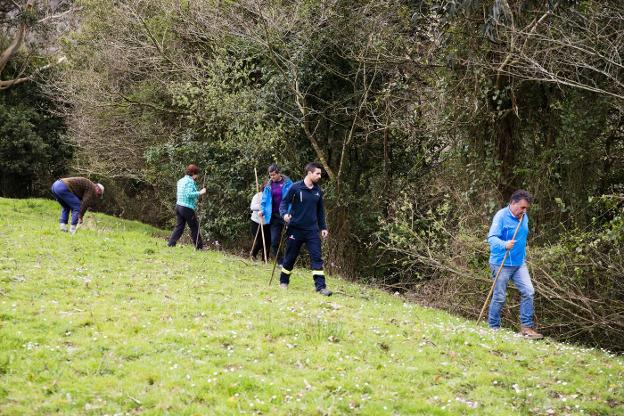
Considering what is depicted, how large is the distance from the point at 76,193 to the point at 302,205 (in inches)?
309

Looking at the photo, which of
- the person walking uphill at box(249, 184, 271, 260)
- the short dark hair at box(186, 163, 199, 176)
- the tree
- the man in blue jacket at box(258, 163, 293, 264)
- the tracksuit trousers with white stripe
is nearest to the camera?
the tracksuit trousers with white stripe

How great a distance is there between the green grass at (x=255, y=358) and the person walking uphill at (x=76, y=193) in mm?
4805

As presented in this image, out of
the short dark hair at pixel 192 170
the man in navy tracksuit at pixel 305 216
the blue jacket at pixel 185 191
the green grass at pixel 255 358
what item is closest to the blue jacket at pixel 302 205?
the man in navy tracksuit at pixel 305 216

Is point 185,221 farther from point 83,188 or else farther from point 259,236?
point 83,188

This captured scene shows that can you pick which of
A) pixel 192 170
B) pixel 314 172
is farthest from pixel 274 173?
pixel 314 172

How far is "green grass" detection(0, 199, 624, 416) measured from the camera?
276 inches

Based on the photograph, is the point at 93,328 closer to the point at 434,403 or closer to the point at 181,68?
the point at 434,403

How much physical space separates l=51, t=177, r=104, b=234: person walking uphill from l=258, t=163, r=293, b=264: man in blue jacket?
4280 millimetres

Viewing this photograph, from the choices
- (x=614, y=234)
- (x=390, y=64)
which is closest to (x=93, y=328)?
(x=614, y=234)

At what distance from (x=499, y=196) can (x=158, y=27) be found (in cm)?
1433

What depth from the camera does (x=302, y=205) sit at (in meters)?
12.5

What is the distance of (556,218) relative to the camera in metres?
15.0

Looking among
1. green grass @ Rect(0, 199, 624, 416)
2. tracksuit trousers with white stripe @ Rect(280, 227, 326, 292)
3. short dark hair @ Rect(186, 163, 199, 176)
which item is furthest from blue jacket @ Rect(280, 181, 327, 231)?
short dark hair @ Rect(186, 163, 199, 176)

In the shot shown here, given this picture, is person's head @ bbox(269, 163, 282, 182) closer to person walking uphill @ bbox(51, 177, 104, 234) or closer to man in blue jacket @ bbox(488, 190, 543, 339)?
person walking uphill @ bbox(51, 177, 104, 234)
